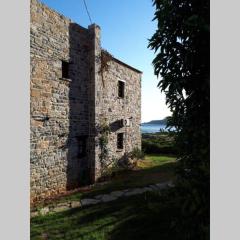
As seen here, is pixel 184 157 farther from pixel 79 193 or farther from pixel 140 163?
pixel 140 163

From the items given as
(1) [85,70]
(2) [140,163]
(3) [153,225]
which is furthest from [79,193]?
(2) [140,163]

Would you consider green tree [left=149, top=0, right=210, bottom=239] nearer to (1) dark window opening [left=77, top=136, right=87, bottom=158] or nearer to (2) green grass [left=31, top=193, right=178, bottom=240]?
(2) green grass [left=31, top=193, right=178, bottom=240]

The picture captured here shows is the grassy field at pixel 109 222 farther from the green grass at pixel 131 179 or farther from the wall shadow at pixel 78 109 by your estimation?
the wall shadow at pixel 78 109

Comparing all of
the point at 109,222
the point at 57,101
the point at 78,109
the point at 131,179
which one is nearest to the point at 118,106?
the point at 78,109

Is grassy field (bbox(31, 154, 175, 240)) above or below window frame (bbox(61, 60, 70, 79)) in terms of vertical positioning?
below

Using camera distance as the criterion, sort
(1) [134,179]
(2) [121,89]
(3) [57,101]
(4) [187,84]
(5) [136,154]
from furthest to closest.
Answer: (5) [136,154], (2) [121,89], (1) [134,179], (3) [57,101], (4) [187,84]

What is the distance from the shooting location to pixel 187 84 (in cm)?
557

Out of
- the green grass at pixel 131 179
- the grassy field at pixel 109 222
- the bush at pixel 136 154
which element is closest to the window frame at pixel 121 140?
the bush at pixel 136 154

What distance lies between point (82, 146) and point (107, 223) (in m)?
6.17

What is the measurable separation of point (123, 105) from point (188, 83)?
1171 cm

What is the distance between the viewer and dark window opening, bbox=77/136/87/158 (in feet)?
42.4

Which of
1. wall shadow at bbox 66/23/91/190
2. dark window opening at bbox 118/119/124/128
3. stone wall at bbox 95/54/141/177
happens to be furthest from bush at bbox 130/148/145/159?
wall shadow at bbox 66/23/91/190

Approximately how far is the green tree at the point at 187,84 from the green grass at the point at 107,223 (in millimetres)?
1022

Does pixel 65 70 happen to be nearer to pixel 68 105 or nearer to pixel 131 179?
pixel 68 105
